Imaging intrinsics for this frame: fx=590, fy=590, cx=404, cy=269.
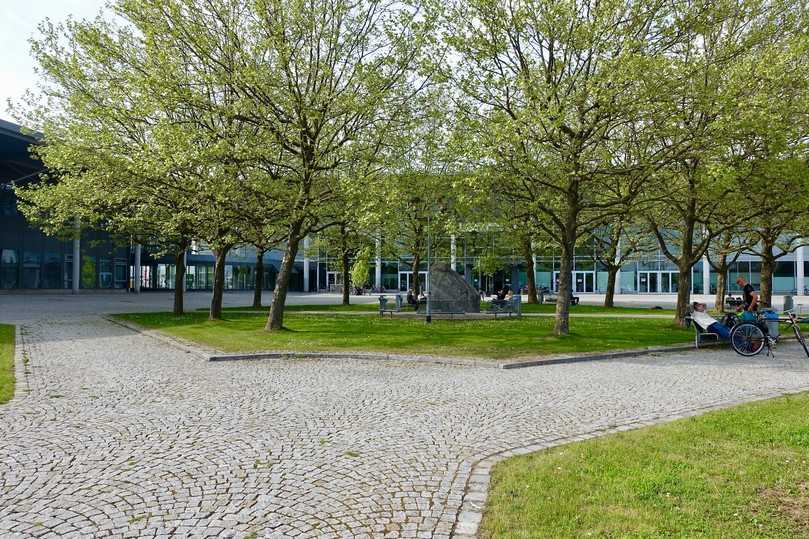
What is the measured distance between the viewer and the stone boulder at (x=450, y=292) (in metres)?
25.5

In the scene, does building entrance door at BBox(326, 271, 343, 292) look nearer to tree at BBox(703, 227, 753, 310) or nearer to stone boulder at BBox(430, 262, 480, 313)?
stone boulder at BBox(430, 262, 480, 313)

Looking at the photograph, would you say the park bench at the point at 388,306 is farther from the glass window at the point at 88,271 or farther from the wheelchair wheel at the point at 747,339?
the glass window at the point at 88,271

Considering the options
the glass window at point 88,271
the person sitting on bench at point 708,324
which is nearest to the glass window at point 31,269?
the glass window at point 88,271

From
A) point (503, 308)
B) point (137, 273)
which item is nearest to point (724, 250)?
point (503, 308)

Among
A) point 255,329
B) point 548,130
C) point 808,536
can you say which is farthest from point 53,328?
point 808,536

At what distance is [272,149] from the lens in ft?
57.0

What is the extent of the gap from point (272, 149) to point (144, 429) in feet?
39.5

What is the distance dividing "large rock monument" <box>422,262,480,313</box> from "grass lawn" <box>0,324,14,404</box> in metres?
15.3

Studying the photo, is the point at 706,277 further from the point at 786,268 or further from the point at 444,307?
the point at 444,307

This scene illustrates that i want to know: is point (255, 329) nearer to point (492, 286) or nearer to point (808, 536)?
point (808, 536)

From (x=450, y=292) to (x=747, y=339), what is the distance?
13.7 meters

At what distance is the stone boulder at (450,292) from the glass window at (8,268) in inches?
1480

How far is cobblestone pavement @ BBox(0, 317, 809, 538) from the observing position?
421 cm

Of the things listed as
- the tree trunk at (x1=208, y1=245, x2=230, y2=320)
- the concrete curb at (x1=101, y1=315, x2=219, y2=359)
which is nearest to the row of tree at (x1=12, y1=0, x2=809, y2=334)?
the concrete curb at (x1=101, y1=315, x2=219, y2=359)
